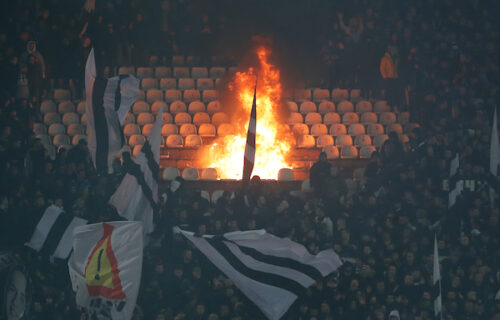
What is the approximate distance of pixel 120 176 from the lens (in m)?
14.2

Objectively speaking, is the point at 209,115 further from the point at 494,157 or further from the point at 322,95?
the point at 494,157

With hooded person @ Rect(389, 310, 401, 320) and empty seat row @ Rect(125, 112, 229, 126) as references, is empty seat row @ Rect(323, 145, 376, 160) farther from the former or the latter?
Result: hooded person @ Rect(389, 310, 401, 320)

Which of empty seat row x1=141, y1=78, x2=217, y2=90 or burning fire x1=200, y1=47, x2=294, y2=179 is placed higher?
empty seat row x1=141, y1=78, x2=217, y2=90

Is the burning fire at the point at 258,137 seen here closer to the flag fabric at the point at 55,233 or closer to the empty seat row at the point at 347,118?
the empty seat row at the point at 347,118

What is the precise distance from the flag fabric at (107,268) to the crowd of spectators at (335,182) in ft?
2.95

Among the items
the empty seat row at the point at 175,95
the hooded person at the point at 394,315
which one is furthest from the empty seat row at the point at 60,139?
the hooded person at the point at 394,315

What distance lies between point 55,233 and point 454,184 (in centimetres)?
627

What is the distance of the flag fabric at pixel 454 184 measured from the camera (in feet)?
49.0

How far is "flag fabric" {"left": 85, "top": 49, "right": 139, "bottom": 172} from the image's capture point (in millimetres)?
12820

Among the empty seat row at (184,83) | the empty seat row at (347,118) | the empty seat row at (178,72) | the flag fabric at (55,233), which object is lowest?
the flag fabric at (55,233)

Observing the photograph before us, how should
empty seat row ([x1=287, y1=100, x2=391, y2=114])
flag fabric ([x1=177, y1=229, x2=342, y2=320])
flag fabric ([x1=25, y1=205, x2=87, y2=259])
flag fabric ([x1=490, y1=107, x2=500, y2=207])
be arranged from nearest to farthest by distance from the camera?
flag fabric ([x1=177, y1=229, x2=342, y2=320]) → flag fabric ([x1=25, y1=205, x2=87, y2=259]) → flag fabric ([x1=490, y1=107, x2=500, y2=207]) → empty seat row ([x1=287, y1=100, x2=391, y2=114])

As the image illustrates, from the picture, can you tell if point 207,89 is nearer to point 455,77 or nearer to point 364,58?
point 364,58

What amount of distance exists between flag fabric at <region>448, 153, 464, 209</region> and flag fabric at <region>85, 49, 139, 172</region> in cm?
531

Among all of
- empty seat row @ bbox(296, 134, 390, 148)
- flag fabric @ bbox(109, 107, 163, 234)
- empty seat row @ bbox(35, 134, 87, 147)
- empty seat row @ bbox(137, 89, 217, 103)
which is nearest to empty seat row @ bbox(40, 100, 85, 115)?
empty seat row @ bbox(35, 134, 87, 147)
